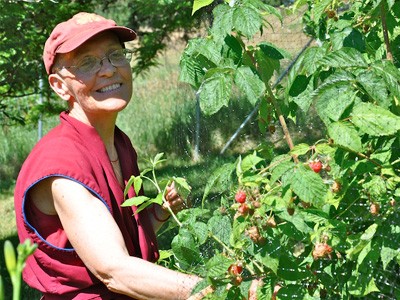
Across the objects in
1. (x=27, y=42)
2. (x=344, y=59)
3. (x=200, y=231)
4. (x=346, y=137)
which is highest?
(x=344, y=59)

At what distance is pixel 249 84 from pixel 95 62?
71 cm

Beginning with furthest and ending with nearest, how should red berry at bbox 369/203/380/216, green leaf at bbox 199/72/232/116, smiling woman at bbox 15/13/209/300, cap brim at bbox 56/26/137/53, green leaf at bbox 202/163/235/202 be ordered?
cap brim at bbox 56/26/137/53 → smiling woman at bbox 15/13/209/300 → green leaf at bbox 202/163/235/202 → green leaf at bbox 199/72/232/116 → red berry at bbox 369/203/380/216

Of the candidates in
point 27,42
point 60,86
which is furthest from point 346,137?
point 27,42

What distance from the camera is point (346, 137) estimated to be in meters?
2.00

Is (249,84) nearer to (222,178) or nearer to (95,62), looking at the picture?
(222,178)

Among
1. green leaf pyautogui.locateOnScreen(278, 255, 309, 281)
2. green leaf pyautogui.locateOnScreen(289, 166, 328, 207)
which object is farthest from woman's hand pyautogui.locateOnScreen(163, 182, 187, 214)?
green leaf pyautogui.locateOnScreen(289, 166, 328, 207)

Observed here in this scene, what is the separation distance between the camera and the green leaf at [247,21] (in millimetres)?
2219

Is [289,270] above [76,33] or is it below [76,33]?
below

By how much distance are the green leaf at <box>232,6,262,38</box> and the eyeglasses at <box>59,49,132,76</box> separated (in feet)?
2.16

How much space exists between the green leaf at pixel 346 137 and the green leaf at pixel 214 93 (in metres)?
0.31

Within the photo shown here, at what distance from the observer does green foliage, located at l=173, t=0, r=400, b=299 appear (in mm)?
2062

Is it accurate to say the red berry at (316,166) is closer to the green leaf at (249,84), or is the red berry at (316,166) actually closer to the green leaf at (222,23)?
the green leaf at (249,84)

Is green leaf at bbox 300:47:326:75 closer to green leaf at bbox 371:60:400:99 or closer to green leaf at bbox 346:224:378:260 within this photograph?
green leaf at bbox 371:60:400:99

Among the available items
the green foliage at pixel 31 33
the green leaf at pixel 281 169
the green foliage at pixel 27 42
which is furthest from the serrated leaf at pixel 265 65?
the green foliage at pixel 27 42
